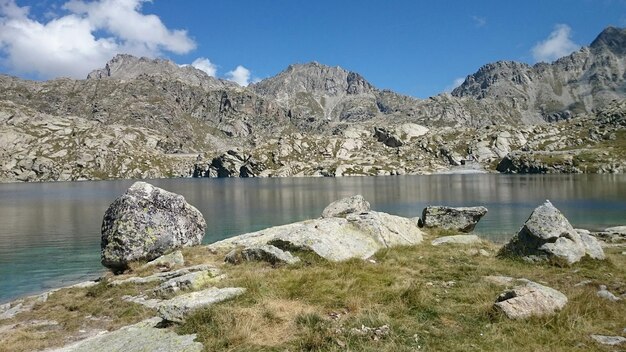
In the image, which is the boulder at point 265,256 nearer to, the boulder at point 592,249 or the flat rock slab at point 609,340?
the flat rock slab at point 609,340

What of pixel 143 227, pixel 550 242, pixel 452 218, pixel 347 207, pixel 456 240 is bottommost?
pixel 456 240

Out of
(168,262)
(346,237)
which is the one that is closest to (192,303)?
(168,262)

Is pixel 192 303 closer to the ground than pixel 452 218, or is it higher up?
higher up

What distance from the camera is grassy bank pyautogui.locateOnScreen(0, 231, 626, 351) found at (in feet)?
36.1

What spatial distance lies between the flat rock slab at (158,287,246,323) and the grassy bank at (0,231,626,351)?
392mm

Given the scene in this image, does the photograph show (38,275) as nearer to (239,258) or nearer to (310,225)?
(239,258)

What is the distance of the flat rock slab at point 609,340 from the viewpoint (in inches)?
422

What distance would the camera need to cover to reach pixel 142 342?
1173 cm

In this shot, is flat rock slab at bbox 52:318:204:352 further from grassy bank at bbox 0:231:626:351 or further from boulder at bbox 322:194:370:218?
boulder at bbox 322:194:370:218

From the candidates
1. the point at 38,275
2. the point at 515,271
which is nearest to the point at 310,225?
the point at 515,271

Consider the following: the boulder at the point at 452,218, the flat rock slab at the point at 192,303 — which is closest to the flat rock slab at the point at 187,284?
the flat rock slab at the point at 192,303

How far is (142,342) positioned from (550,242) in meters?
20.1

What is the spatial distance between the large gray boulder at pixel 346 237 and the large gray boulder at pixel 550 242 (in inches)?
284

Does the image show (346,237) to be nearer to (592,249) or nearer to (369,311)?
(369,311)
